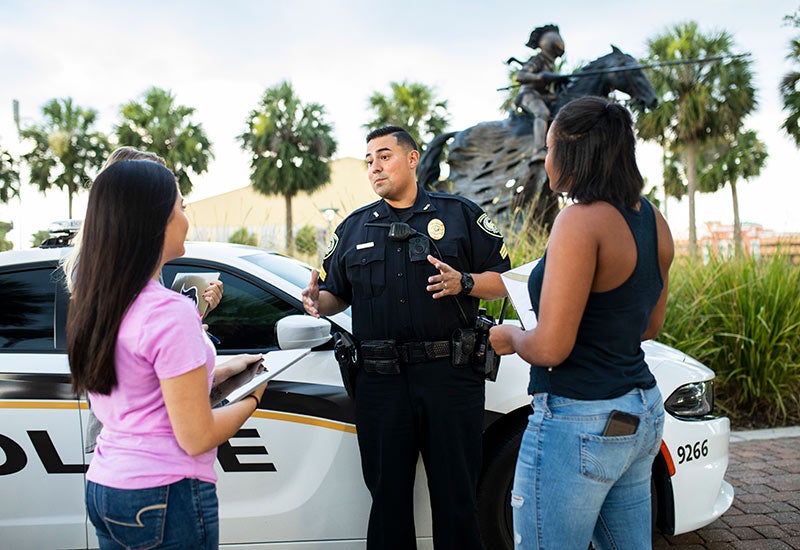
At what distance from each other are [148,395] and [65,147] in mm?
36482

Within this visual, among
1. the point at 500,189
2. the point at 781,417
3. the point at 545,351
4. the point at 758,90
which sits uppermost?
the point at 758,90

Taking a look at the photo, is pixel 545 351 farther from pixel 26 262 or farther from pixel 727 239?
pixel 727 239

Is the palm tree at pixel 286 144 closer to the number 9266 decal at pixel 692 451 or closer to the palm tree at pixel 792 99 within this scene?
the palm tree at pixel 792 99

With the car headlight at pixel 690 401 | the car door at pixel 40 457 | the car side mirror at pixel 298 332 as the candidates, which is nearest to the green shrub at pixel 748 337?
the car headlight at pixel 690 401

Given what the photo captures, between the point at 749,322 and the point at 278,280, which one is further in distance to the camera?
the point at 749,322

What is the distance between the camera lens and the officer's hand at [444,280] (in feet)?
8.52

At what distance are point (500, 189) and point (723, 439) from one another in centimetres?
699

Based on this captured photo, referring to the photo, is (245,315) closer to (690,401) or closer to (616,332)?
(616,332)

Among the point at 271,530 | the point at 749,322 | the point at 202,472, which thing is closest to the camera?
the point at 202,472

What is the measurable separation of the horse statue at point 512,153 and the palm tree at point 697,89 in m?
16.7

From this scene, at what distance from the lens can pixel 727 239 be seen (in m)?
7.18

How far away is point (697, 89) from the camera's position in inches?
1043

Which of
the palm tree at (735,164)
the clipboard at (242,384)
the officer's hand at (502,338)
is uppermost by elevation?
the palm tree at (735,164)

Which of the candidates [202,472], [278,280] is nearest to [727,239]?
[278,280]
